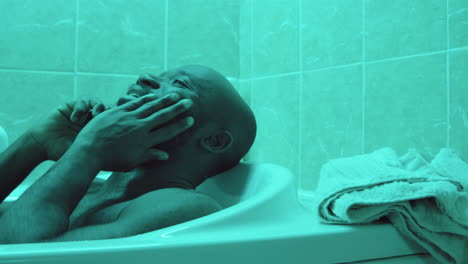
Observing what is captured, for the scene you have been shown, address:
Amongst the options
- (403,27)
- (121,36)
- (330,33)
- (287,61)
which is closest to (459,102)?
(403,27)

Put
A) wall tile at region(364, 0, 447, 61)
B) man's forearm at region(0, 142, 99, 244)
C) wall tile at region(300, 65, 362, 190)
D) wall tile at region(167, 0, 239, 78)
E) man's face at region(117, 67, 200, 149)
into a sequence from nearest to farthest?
man's forearm at region(0, 142, 99, 244) → man's face at region(117, 67, 200, 149) → wall tile at region(364, 0, 447, 61) → wall tile at region(300, 65, 362, 190) → wall tile at region(167, 0, 239, 78)

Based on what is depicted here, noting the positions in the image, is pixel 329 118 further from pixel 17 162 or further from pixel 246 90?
pixel 17 162

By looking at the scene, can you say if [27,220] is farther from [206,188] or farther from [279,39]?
[279,39]

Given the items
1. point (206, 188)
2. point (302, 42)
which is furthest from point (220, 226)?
point (302, 42)

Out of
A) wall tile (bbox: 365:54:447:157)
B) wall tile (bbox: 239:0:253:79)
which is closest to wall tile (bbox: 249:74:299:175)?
wall tile (bbox: 239:0:253:79)

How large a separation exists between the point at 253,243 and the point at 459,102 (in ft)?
2.39

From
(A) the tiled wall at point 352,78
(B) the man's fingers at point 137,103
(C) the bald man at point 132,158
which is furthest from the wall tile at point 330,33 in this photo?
(B) the man's fingers at point 137,103

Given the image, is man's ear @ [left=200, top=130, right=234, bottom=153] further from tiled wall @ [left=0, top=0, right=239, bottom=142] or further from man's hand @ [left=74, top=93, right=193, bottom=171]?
tiled wall @ [left=0, top=0, right=239, bottom=142]

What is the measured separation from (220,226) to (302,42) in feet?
3.56

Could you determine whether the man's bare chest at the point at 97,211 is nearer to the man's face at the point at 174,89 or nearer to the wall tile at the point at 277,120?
the man's face at the point at 174,89

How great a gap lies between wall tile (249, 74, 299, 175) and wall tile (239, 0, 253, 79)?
0.38ft

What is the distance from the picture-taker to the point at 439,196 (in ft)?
2.79

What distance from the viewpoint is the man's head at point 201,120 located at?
3.58 feet

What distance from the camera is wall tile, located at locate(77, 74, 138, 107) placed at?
6.26ft
